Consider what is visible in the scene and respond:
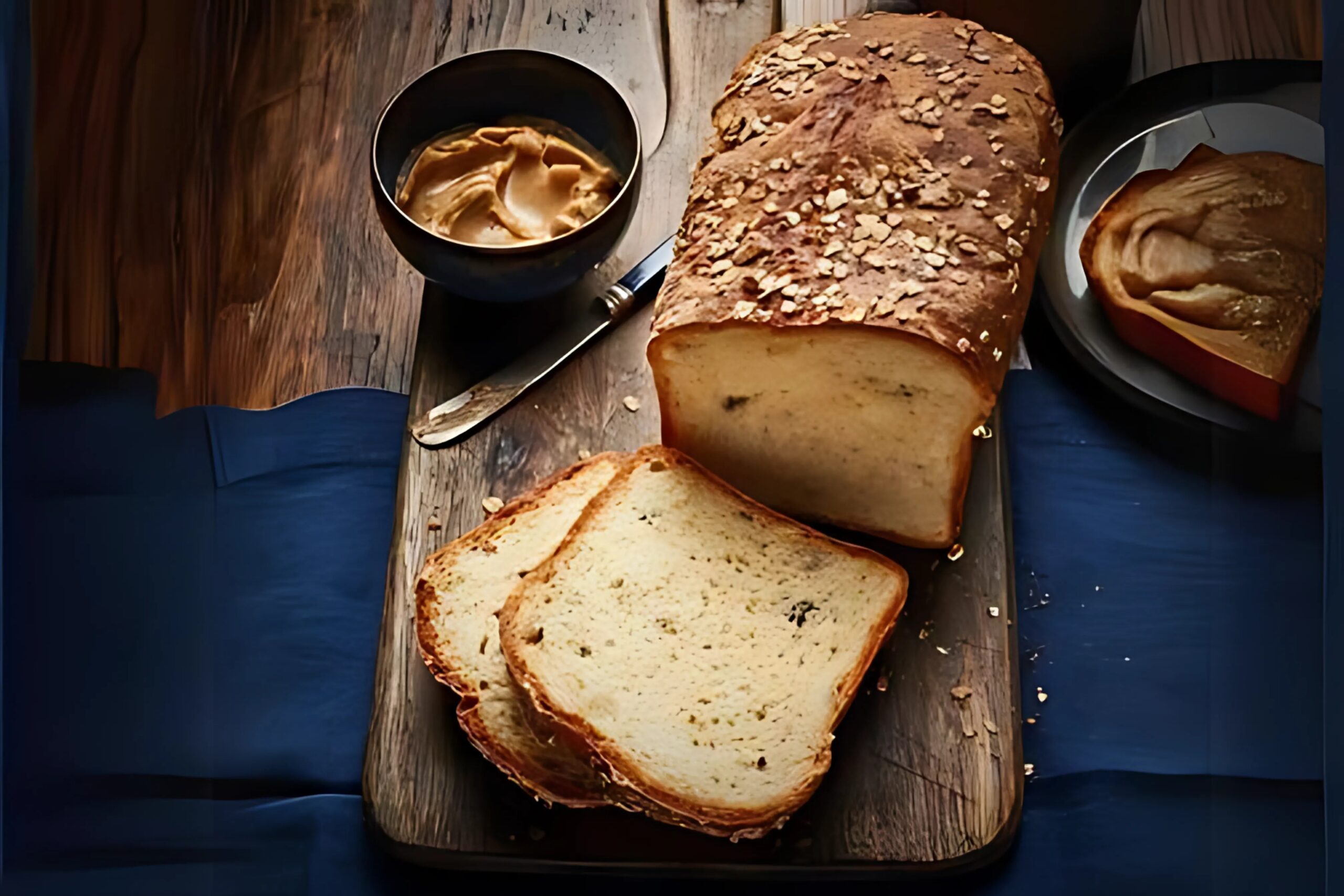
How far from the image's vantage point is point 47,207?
2.52 ft

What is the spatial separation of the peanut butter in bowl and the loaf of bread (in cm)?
22

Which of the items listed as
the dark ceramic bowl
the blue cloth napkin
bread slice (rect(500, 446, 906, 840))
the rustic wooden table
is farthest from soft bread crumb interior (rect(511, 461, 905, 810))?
the rustic wooden table

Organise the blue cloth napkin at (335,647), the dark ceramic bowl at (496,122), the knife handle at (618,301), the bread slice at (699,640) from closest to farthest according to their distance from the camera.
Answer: the blue cloth napkin at (335,647), the bread slice at (699,640), the dark ceramic bowl at (496,122), the knife handle at (618,301)

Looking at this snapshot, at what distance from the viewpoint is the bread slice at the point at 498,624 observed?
4.42 ft

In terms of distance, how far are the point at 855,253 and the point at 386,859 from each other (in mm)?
875

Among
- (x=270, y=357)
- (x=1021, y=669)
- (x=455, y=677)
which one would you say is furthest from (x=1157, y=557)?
(x=270, y=357)

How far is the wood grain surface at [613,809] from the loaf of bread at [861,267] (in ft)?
0.39

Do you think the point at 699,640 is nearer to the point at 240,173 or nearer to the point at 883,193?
the point at 883,193

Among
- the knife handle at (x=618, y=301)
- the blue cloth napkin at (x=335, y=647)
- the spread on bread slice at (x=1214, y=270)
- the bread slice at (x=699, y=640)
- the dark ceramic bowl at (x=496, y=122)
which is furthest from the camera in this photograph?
the knife handle at (x=618, y=301)

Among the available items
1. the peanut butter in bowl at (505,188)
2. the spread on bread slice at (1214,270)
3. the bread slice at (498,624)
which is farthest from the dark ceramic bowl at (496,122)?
the spread on bread slice at (1214,270)

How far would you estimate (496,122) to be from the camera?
176 cm

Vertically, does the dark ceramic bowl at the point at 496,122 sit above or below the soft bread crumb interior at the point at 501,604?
above

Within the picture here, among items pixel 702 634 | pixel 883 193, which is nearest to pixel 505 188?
pixel 883 193

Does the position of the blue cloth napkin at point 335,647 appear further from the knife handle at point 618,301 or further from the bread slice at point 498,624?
the knife handle at point 618,301
